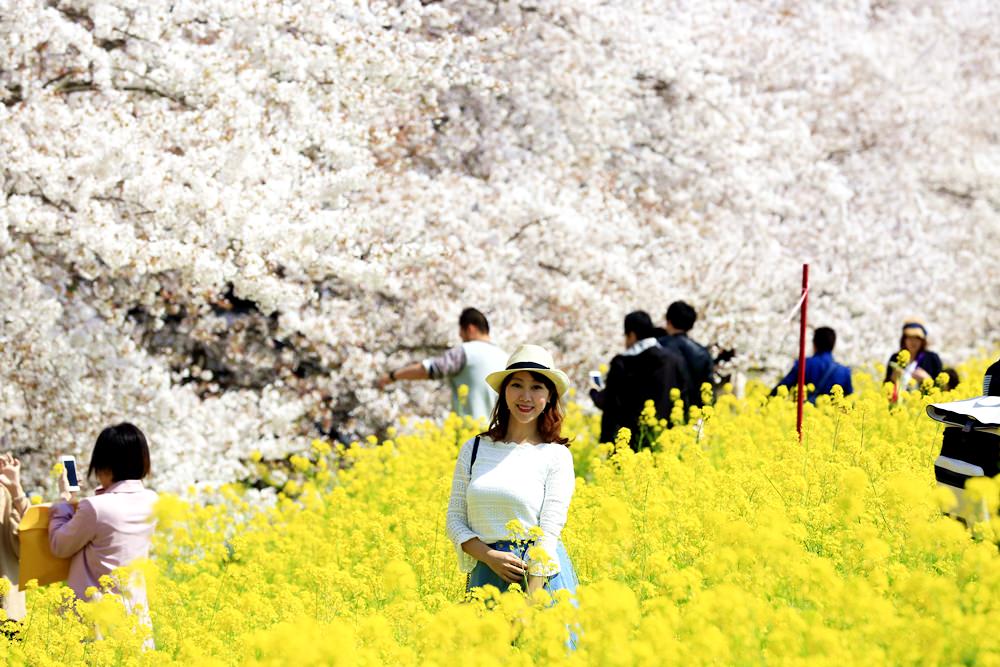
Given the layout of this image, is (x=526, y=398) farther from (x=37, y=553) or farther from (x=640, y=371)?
(x=640, y=371)

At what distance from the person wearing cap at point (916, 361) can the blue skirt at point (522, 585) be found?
17.9 ft

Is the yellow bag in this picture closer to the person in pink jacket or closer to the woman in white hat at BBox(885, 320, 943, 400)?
the person in pink jacket

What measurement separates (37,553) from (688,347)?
4.72 m

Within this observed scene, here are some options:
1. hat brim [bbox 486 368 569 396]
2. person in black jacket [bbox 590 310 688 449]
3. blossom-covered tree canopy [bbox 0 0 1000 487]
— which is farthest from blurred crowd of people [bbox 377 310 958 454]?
hat brim [bbox 486 368 569 396]

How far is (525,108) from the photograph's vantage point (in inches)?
486

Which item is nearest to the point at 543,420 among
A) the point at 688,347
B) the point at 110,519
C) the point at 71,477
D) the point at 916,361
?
the point at 110,519

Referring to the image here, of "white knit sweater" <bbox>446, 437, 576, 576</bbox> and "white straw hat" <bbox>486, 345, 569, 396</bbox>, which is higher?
"white straw hat" <bbox>486, 345, 569, 396</bbox>

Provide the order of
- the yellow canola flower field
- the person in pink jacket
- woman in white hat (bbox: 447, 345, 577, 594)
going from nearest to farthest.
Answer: the yellow canola flower field → woman in white hat (bbox: 447, 345, 577, 594) → the person in pink jacket

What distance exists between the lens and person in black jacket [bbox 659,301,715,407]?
28.9 feet

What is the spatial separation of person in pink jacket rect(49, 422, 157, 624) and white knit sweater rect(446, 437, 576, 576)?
4.58 ft

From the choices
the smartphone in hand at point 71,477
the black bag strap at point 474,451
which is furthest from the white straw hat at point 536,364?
the smartphone in hand at point 71,477

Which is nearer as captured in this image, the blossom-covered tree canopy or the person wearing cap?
the blossom-covered tree canopy

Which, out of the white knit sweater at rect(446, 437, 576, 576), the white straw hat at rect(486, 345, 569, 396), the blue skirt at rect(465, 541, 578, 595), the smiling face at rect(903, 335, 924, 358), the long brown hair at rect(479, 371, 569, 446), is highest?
the white straw hat at rect(486, 345, 569, 396)

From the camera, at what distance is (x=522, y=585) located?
4.76 meters
